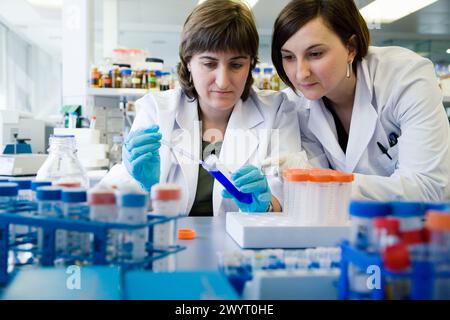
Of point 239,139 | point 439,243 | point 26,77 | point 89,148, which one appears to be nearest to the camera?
point 439,243

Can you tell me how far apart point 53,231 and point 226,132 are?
3.85 ft

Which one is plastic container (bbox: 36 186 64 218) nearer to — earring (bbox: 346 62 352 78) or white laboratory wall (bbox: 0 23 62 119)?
earring (bbox: 346 62 352 78)

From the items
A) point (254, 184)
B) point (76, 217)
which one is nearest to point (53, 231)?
point (76, 217)

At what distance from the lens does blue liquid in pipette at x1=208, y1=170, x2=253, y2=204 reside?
124 cm

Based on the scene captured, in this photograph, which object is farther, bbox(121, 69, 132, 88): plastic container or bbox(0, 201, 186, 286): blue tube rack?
bbox(121, 69, 132, 88): plastic container

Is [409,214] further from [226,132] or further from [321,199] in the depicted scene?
[226,132]

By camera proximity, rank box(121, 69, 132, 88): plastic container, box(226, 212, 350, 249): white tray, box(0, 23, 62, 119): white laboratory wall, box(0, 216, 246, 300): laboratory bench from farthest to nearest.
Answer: box(0, 23, 62, 119): white laboratory wall → box(121, 69, 132, 88): plastic container → box(226, 212, 350, 249): white tray → box(0, 216, 246, 300): laboratory bench

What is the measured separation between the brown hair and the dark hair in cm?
10

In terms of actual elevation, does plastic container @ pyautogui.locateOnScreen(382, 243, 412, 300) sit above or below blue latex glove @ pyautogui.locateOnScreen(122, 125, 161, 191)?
below

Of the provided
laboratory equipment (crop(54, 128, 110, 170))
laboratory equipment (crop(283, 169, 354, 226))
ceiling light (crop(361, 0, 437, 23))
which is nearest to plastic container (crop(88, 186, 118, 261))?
laboratory equipment (crop(283, 169, 354, 226))

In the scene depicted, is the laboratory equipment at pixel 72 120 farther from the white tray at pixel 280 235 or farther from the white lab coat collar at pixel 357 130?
the white tray at pixel 280 235

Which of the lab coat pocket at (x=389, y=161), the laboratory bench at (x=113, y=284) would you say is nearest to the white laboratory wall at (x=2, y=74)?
the lab coat pocket at (x=389, y=161)

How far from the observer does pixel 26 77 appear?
10.5m

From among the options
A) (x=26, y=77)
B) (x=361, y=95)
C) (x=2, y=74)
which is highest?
(x=26, y=77)
